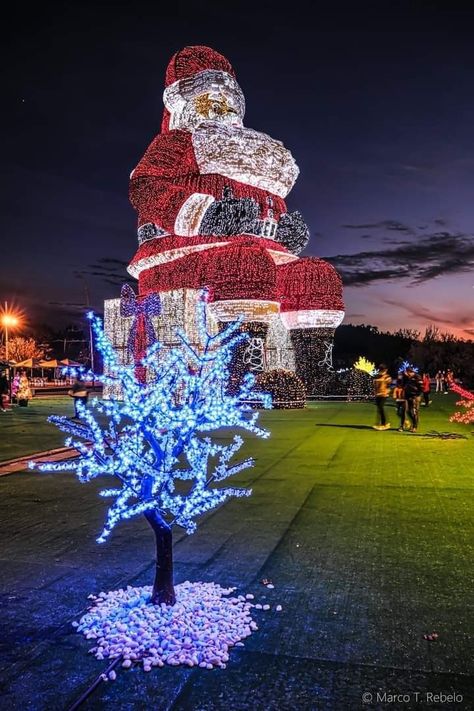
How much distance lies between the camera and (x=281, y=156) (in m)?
24.3

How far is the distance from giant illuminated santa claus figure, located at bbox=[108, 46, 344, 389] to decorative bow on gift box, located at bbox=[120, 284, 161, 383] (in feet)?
1.44

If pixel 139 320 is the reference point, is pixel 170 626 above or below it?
below

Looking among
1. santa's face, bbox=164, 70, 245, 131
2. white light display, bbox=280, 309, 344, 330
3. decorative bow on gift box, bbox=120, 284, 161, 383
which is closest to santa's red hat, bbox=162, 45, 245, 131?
santa's face, bbox=164, 70, 245, 131

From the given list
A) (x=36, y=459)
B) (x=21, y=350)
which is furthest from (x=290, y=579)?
(x=21, y=350)

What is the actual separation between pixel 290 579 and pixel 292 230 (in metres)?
22.7

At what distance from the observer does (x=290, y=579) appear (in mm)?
4809

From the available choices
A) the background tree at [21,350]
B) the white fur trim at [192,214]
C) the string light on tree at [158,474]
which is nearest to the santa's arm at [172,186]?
the white fur trim at [192,214]

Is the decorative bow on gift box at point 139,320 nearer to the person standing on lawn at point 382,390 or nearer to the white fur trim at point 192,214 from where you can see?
the white fur trim at point 192,214

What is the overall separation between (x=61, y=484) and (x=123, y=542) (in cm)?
326

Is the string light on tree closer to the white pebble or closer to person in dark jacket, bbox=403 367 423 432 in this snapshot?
the white pebble

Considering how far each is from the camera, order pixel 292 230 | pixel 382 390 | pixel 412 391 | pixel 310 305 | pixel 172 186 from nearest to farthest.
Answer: pixel 412 391, pixel 382 390, pixel 172 186, pixel 310 305, pixel 292 230

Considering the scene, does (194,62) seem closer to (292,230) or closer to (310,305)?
(292,230)

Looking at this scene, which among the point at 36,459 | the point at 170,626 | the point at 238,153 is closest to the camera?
the point at 170,626

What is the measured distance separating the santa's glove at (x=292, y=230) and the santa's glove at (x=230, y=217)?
112 inches
